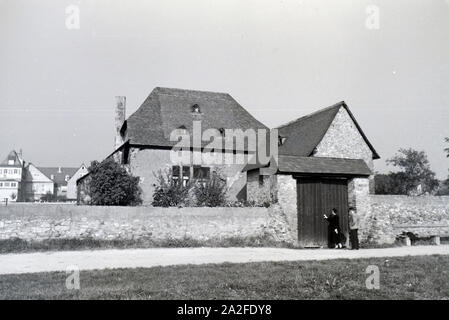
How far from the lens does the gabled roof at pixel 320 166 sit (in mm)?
15578

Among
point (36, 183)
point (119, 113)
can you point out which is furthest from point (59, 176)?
point (119, 113)

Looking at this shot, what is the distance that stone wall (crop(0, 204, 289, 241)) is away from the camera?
1308 centimetres

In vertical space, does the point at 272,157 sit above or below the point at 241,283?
above

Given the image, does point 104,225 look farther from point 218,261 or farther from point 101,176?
point 101,176

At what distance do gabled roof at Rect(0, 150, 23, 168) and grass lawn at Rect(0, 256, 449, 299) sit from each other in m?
89.4

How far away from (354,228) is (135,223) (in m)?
8.47

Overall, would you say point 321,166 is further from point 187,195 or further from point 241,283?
point 241,283

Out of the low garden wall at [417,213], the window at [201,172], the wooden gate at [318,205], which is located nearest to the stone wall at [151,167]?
the window at [201,172]

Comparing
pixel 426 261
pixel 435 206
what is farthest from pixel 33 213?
pixel 435 206

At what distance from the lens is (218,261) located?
10.4 m

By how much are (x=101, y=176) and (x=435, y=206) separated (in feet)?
58.5

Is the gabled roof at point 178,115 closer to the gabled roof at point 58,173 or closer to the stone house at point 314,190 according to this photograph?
the stone house at point 314,190

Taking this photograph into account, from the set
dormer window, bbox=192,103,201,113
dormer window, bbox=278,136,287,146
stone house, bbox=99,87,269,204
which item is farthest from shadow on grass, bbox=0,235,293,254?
dormer window, bbox=192,103,201,113

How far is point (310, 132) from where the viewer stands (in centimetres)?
2217
